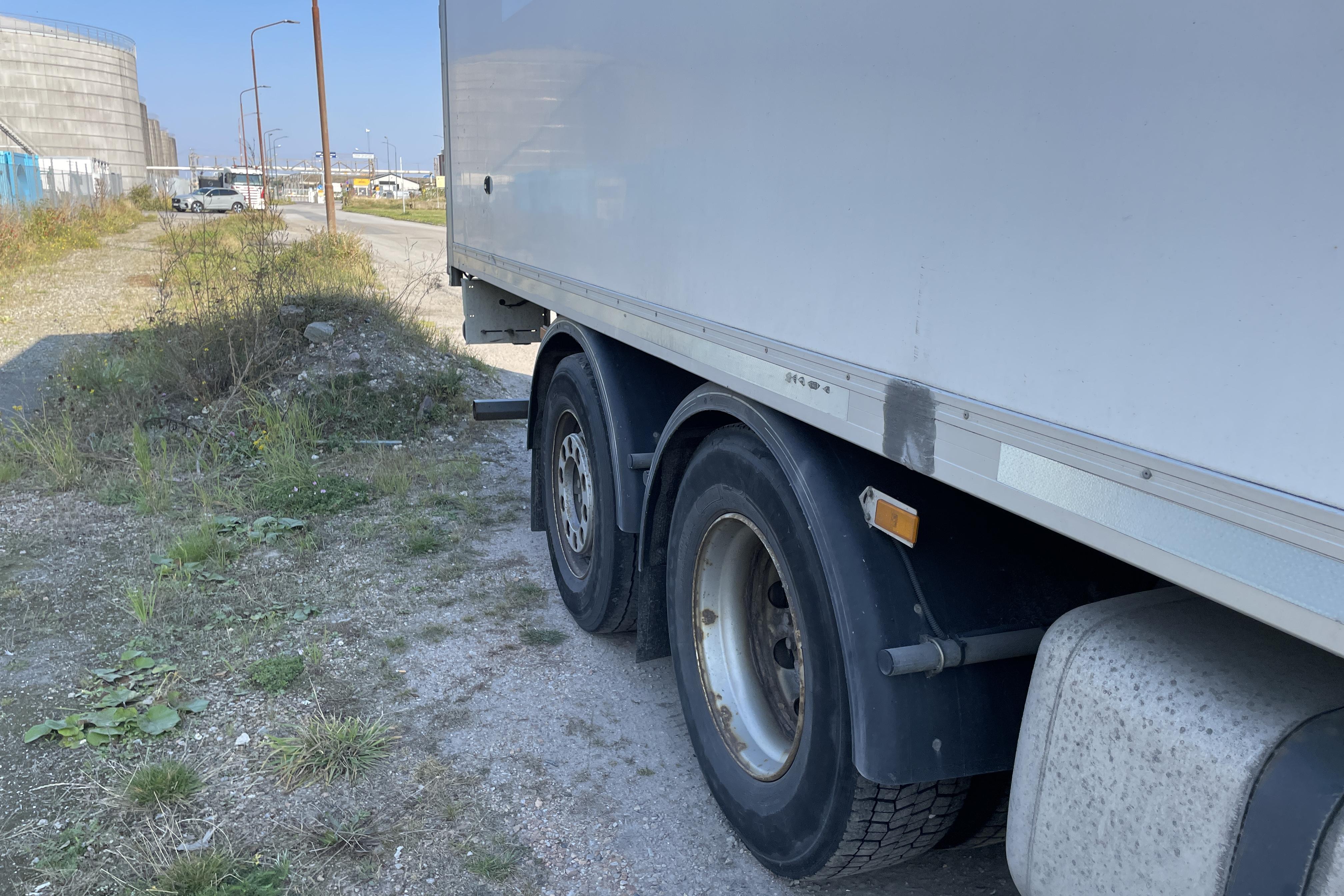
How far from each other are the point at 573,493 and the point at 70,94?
237 ft

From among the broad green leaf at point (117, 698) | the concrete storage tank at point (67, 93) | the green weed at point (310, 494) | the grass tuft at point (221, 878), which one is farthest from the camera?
the concrete storage tank at point (67, 93)

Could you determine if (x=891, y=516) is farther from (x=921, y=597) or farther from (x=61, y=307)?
(x=61, y=307)

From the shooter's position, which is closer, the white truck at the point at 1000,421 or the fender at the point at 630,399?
the white truck at the point at 1000,421

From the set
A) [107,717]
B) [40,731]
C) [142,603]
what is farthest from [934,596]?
[142,603]

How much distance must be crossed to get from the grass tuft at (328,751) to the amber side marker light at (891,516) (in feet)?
6.79

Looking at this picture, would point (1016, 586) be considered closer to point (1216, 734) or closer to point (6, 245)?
point (1216, 734)

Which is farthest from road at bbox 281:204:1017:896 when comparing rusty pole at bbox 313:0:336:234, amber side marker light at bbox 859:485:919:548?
rusty pole at bbox 313:0:336:234

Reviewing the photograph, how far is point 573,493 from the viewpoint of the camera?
15.1ft

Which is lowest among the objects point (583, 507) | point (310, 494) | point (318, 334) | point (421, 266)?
point (310, 494)

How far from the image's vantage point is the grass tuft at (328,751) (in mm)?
3195

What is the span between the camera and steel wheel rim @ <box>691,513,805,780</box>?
2873 millimetres

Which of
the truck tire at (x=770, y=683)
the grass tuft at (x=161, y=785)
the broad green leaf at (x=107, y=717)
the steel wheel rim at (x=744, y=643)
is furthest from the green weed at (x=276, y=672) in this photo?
the steel wheel rim at (x=744, y=643)

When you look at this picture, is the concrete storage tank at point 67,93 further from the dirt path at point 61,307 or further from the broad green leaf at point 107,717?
the broad green leaf at point 107,717

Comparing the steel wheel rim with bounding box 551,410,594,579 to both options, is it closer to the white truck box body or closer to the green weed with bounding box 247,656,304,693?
the green weed with bounding box 247,656,304,693
